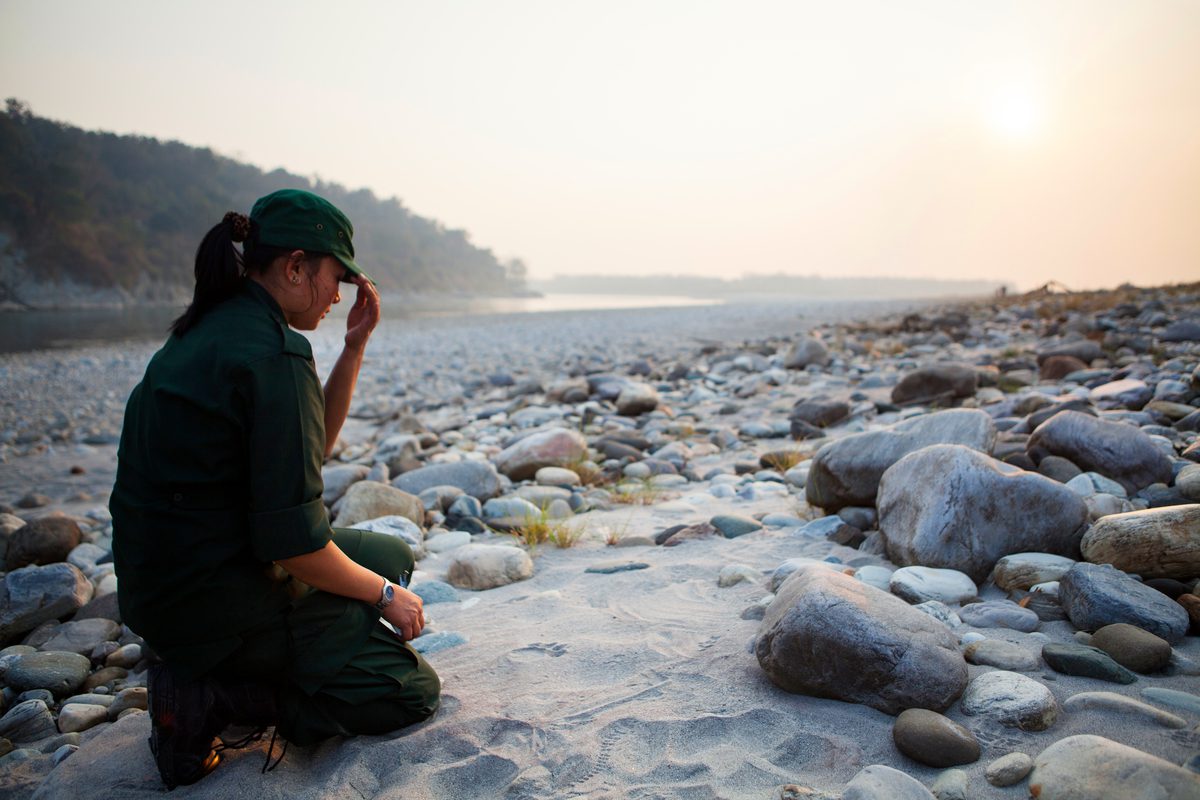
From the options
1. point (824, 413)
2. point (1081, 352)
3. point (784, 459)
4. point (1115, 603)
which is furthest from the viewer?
point (1081, 352)

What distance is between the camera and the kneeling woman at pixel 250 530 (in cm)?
165

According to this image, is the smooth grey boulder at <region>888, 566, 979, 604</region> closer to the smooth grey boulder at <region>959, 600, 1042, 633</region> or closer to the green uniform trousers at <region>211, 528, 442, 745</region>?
the smooth grey boulder at <region>959, 600, 1042, 633</region>

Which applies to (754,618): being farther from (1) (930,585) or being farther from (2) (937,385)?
(2) (937,385)

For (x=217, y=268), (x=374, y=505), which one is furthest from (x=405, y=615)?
(x=374, y=505)

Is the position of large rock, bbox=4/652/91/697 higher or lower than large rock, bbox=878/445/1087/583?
lower

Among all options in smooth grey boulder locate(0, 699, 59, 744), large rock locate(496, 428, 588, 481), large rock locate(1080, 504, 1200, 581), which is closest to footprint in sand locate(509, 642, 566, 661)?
smooth grey boulder locate(0, 699, 59, 744)

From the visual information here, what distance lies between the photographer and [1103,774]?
138 cm

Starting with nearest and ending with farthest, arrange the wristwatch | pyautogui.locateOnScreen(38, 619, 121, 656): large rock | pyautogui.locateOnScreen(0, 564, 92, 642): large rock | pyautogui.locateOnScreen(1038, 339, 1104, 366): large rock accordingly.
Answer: the wristwatch
pyautogui.locateOnScreen(38, 619, 121, 656): large rock
pyautogui.locateOnScreen(0, 564, 92, 642): large rock
pyautogui.locateOnScreen(1038, 339, 1104, 366): large rock

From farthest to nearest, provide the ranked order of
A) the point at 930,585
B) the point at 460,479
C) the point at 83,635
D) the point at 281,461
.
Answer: the point at 460,479, the point at 83,635, the point at 930,585, the point at 281,461

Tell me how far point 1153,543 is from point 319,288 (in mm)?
2856

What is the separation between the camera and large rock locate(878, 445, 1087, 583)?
2621 millimetres

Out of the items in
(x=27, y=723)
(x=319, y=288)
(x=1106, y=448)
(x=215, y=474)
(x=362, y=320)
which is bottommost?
(x=27, y=723)

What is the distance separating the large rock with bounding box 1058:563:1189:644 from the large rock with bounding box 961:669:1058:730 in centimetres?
47

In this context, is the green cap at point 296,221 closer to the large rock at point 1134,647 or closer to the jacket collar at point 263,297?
the jacket collar at point 263,297
